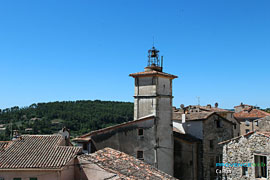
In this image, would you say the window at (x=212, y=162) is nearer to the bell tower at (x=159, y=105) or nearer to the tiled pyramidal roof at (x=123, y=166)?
the bell tower at (x=159, y=105)

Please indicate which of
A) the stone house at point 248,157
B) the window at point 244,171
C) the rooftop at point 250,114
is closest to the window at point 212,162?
the stone house at point 248,157

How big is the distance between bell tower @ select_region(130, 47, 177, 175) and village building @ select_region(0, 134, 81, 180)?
7842 millimetres

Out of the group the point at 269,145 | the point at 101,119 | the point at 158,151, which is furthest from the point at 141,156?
the point at 101,119

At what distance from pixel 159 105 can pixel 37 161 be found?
10990mm

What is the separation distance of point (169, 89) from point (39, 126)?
69861mm

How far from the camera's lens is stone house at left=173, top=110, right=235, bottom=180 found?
26125mm

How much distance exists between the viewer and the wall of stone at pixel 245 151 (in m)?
14.9

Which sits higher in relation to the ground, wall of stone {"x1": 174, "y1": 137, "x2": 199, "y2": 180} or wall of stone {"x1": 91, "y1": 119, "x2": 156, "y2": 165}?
wall of stone {"x1": 91, "y1": 119, "x2": 156, "y2": 165}

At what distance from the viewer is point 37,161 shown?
52.2ft

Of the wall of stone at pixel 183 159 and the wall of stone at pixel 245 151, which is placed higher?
the wall of stone at pixel 245 151

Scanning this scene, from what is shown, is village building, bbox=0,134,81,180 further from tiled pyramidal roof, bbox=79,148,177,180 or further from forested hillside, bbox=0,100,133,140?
forested hillside, bbox=0,100,133,140

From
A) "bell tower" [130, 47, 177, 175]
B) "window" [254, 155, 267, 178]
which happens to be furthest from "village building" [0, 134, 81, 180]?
"window" [254, 155, 267, 178]

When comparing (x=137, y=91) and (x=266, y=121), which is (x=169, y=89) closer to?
(x=137, y=91)

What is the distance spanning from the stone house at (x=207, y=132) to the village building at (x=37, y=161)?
13968mm
